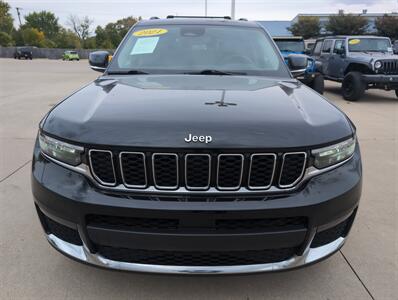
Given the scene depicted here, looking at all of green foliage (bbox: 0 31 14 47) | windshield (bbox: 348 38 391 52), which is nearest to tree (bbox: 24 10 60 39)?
green foliage (bbox: 0 31 14 47)

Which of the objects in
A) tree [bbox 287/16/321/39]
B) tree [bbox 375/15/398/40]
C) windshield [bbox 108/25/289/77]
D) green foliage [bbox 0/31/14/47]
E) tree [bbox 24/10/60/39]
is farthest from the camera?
tree [bbox 24/10/60/39]

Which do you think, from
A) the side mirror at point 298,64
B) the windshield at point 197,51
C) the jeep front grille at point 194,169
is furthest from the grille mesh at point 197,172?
the side mirror at point 298,64

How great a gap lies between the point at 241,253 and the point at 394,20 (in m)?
49.3

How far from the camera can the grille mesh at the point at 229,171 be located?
1967mm

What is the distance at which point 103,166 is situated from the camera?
2.01 m

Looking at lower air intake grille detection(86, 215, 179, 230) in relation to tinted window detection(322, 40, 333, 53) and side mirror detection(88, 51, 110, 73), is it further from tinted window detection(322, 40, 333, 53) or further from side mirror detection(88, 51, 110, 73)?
tinted window detection(322, 40, 333, 53)

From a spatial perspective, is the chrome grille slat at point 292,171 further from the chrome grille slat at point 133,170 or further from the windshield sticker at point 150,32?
the windshield sticker at point 150,32

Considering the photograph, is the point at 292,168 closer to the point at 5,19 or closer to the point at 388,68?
the point at 388,68

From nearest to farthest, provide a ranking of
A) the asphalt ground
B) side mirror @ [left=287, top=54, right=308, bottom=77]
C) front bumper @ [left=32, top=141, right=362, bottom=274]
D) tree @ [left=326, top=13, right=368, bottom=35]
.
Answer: front bumper @ [left=32, top=141, right=362, bottom=274]
the asphalt ground
side mirror @ [left=287, top=54, right=308, bottom=77]
tree @ [left=326, top=13, right=368, bottom=35]

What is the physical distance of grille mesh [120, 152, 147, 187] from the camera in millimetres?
1977

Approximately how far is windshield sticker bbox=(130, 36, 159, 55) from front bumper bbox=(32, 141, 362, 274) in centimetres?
173

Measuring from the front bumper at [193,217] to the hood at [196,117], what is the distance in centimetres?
24

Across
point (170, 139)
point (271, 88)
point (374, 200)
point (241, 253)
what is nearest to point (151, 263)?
point (241, 253)

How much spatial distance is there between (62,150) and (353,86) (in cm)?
1062
